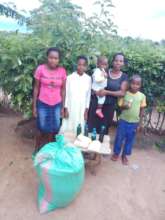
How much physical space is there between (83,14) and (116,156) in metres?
2.38

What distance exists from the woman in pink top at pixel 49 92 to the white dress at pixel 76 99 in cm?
10

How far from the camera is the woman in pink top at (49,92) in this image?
11.2 feet

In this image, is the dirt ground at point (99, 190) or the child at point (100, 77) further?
the child at point (100, 77)

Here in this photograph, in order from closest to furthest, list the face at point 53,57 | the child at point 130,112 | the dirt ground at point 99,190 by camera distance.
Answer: the dirt ground at point 99,190
the face at point 53,57
the child at point 130,112

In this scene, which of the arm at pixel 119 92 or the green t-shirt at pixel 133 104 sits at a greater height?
the arm at pixel 119 92

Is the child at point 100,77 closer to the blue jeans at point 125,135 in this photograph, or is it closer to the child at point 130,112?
the child at point 130,112

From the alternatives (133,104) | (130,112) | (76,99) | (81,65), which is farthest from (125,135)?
(81,65)

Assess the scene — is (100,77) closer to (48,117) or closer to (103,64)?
(103,64)

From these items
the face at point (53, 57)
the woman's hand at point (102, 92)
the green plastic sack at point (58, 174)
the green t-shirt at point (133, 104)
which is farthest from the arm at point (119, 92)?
the green plastic sack at point (58, 174)

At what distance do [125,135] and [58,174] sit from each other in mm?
1583

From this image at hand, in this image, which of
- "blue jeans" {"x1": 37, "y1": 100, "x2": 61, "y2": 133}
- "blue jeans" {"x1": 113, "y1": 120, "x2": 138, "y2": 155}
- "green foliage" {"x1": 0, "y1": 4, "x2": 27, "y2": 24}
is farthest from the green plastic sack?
"green foliage" {"x1": 0, "y1": 4, "x2": 27, "y2": 24}

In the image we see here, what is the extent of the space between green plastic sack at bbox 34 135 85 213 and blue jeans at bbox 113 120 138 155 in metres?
1.21

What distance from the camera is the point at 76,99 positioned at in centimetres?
368

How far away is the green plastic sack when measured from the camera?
2.74 meters
